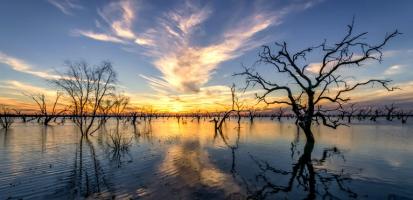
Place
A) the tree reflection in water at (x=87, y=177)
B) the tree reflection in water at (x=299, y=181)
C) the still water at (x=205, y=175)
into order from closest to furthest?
the still water at (x=205, y=175) → the tree reflection in water at (x=299, y=181) → the tree reflection in water at (x=87, y=177)

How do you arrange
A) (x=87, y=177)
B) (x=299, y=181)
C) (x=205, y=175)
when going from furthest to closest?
(x=205, y=175) → (x=87, y=177) → (x=299, y=181)

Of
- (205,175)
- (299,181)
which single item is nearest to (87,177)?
(205,175)

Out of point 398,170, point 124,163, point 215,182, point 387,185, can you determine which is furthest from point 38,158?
point 398,170

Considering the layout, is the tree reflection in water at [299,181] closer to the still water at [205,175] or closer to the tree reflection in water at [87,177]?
the still water at [205,175]

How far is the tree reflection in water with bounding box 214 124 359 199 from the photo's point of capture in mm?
12828

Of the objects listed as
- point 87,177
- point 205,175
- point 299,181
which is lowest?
point 299,181

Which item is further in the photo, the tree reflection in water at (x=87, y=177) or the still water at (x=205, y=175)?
Result: the tree reflection in water at (x=87, y=177)

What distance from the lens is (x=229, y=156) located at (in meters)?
23.3

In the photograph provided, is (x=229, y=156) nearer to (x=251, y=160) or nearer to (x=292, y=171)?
(x=251, y=160)

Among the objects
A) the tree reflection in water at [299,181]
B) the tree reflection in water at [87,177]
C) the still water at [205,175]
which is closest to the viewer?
the still water at [205,175]

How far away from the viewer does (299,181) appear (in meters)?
15.1

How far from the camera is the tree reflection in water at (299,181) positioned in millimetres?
12828

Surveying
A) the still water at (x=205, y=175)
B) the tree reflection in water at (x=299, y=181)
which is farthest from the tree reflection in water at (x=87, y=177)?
the tree reflection in water at (x=299, y=181)

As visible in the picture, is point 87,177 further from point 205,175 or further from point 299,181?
point 299,181
